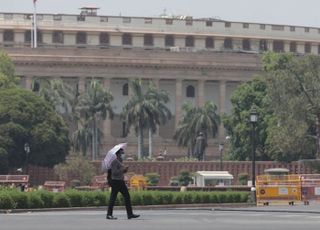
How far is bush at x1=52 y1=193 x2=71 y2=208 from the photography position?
156ft

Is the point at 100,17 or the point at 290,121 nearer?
the point at 290,121

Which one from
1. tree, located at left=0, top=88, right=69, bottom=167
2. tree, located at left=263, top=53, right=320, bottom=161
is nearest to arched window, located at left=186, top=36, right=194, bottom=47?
tree, located at left=0, top=88, right=69, bottom=167

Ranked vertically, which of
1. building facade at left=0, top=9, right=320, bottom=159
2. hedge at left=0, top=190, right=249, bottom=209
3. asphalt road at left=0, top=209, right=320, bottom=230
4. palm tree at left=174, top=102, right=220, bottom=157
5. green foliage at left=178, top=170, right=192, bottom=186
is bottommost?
asphalt road at left=0, top=209, right=320, bottom=230

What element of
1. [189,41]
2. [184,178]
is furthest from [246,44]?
[184,178]

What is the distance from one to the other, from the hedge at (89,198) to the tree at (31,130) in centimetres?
4947

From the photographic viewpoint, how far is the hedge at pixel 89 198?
44562mm

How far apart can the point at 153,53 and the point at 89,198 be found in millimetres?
108753

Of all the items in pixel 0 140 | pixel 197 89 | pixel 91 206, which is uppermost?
pixel 197 89

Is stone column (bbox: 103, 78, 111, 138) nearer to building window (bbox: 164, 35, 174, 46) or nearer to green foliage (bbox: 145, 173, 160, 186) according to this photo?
building window (bbox: 164, 35, 174, 46)

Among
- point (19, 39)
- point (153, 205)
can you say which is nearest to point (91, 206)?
point (153, 205)

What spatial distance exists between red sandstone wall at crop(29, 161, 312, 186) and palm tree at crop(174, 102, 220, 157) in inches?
677

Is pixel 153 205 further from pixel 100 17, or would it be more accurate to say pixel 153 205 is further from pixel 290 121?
pixel 100 17

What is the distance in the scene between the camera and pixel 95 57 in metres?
155

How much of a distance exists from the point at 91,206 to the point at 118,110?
10977 centimetres
